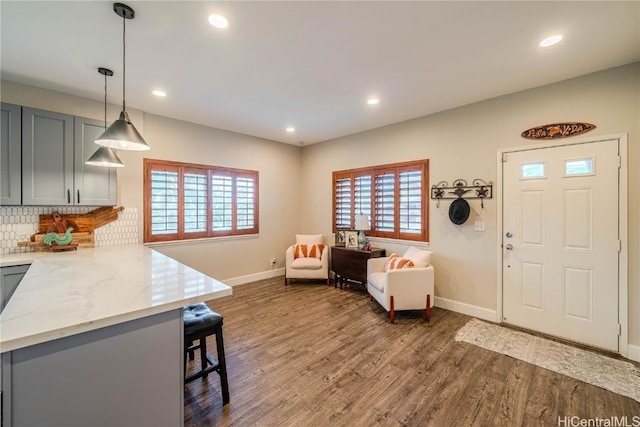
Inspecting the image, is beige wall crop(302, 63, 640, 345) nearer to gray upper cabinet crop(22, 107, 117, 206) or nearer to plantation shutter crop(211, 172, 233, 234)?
plantation shutter crop(211, 172, 233, 234)

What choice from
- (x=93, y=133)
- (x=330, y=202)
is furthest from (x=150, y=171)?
(x=330, y=202)

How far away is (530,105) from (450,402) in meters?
3.26

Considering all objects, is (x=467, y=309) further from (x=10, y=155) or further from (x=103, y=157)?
(x=10, y=155)

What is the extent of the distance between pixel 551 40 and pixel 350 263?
3565 mm

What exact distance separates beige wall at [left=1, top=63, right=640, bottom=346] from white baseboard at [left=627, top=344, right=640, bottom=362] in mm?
44

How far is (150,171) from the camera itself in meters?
3.85

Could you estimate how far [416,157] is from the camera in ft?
13.3

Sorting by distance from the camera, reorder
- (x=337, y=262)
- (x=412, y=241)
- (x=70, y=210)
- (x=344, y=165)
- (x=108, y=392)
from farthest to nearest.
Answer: (x=344, y=165) < (x=337, y=262) < (x=412, y=241) < (x=70, y=210) < (x=108, y=392)

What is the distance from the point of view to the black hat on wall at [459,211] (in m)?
3.48

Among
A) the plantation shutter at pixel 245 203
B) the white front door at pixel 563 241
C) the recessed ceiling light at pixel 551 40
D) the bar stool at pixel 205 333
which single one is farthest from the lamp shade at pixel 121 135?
the white front door at pixel 563 241

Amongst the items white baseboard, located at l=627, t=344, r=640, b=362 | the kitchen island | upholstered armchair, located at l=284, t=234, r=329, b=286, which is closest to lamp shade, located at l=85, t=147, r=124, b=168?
the kitchen island

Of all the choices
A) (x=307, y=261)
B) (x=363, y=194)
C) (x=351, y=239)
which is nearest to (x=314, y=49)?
(x=363, y=194)

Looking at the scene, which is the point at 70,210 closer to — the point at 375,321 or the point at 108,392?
the point at 108,392

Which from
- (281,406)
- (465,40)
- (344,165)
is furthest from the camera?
(344,165)
